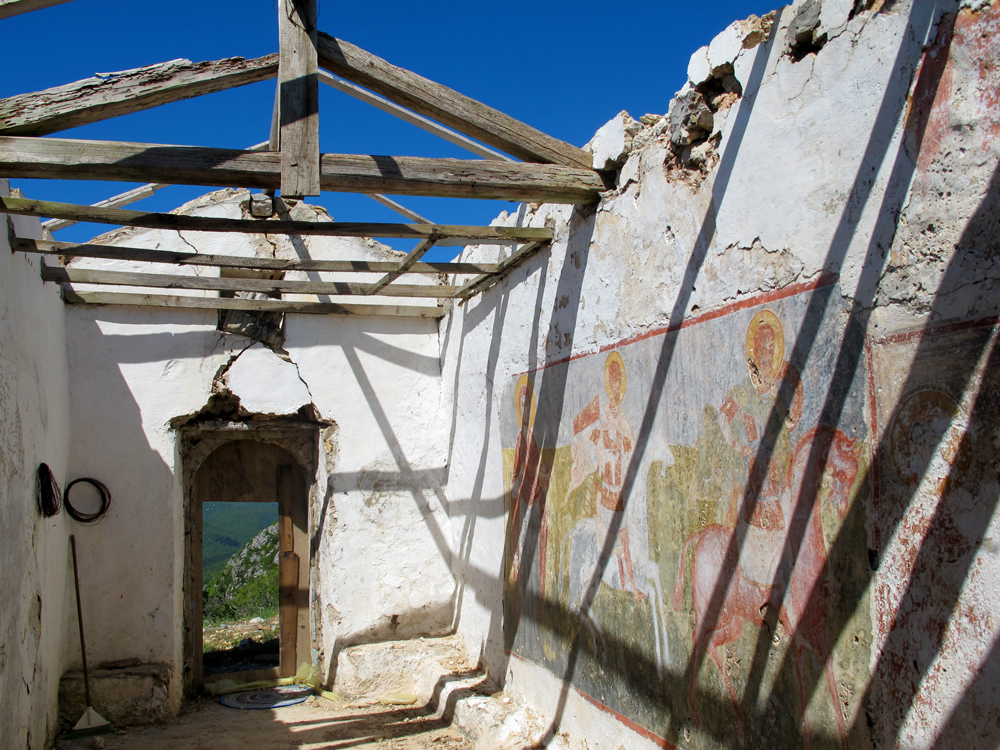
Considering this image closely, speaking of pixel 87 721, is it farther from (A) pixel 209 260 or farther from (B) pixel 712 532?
(B) pixel 712 532

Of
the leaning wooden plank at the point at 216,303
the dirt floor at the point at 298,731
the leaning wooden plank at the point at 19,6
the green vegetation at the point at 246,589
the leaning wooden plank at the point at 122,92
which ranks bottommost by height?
the green vegetation at the point at 246,589

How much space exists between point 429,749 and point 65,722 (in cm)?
266

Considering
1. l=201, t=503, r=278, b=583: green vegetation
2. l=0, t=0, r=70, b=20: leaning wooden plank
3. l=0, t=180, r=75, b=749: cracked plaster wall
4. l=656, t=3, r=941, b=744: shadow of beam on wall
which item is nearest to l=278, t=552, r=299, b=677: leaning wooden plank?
l=0, t=180, r=75, b=749: cracked plaster wall

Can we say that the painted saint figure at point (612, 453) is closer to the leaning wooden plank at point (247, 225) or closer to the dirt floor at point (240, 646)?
the leaning wooden plank at point (247, 225)

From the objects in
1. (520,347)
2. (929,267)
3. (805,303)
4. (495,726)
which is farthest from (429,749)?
(929,267)

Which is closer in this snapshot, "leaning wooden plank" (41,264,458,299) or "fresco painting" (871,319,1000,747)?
"fresco painting" (871,319,1000,747)

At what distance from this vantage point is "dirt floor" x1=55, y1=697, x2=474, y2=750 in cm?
493

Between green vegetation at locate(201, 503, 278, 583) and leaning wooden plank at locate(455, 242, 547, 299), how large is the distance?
645 inches

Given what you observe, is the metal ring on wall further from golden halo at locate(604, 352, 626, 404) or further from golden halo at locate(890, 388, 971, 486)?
golden halo at locate(890, 388, 971, 486)

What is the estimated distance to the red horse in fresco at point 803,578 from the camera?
2.17 metres

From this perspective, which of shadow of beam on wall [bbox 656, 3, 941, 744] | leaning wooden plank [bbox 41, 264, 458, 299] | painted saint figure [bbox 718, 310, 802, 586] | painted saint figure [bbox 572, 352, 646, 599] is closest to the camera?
shadow of beam on wall [bbox 656, 3, 941, 744]

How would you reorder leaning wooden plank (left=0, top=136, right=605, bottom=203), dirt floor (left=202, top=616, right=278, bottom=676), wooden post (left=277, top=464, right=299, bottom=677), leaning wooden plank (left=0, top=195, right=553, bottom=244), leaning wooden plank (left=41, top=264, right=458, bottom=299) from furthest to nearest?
dirt floor (left=202, top=616, right=278, bottom=676) < wooden post (left=277, top=464, right=299, bottom=677) < leaning wooden plank (left=41, top=264, right=458, bottom=299) < leaning wooden plank (left=0, top=195, right=553, bottom=244) < leaning wooden plank (left=0, top=136, right=605, bottom=203)

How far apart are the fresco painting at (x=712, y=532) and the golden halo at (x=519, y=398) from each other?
0.31 m

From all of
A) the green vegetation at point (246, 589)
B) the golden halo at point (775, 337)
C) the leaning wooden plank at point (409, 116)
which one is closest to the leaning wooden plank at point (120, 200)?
the leaning wooden plank at point (409, 116)
